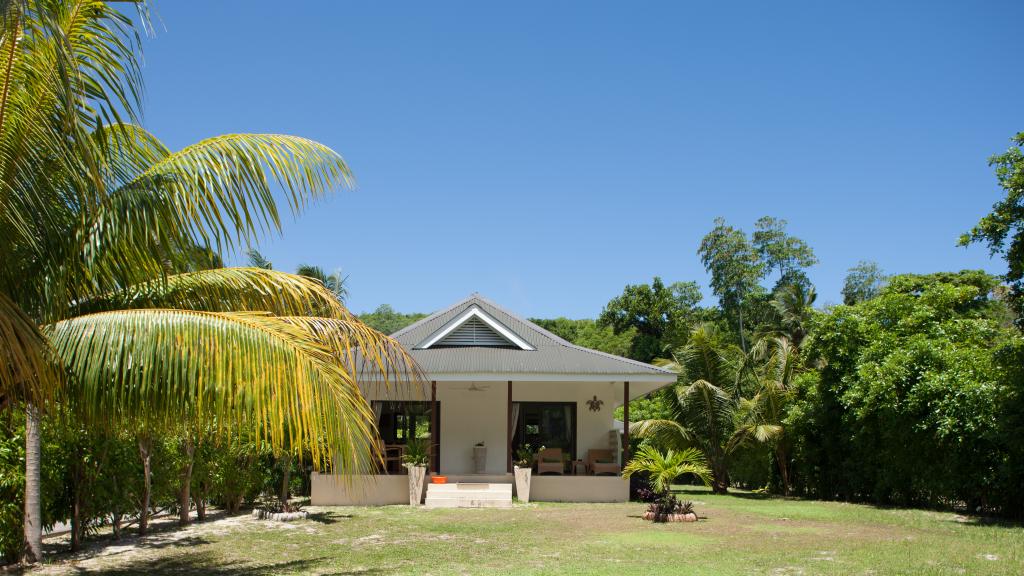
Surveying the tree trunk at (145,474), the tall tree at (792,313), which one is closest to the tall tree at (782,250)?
the tall tree at (792,313)

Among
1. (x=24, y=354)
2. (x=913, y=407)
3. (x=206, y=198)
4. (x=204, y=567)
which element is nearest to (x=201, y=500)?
(x=204, y=567)

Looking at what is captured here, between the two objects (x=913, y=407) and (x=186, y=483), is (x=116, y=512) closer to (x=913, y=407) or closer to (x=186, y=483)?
(x=186, y=483)

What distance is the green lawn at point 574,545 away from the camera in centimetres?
916

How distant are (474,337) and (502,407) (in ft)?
6.72

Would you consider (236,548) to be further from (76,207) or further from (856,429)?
(856,429)

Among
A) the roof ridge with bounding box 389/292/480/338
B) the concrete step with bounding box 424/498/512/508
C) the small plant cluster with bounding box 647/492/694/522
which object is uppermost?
the roof ridge with bounding box 389/292/480/338

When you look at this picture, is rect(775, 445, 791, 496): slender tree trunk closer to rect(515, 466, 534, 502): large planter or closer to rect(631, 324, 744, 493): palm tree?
rect(631, 324, 744, 493): palm tree

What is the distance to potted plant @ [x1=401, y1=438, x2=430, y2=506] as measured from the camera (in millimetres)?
16719

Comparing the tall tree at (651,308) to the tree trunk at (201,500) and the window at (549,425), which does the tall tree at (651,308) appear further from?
the tree trunk at (201,500)

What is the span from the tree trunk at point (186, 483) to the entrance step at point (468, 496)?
491cm

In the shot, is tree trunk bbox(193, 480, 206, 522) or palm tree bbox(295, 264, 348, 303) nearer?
tree trunk bbox(193, 480, 206, 522)

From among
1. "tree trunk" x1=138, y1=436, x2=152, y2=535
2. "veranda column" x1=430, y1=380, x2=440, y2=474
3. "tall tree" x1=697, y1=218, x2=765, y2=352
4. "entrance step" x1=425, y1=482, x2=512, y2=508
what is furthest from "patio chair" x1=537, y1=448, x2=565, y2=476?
"tall tree" x1=697, y1=218, x2=765, y2=352

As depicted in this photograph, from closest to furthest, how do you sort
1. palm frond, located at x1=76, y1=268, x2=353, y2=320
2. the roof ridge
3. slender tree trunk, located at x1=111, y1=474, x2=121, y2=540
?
palm frond, located at x1=76, y1=268, x2=353, y2=320 < slender tree trunk, located at x1=111, y1=474, x2=121, y2=540 < the roof ridge

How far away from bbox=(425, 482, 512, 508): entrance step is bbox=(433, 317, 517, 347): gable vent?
13.3 ft
